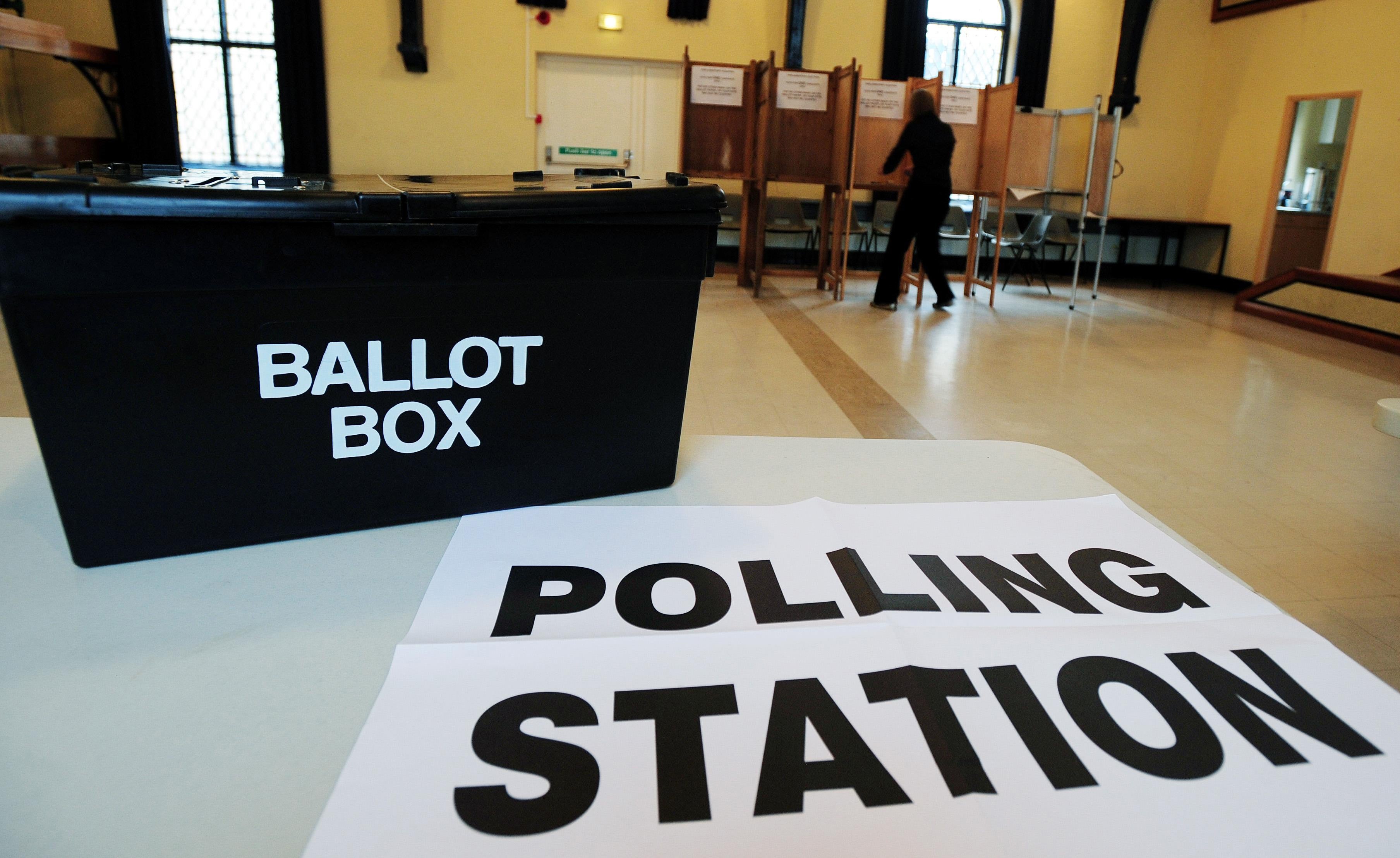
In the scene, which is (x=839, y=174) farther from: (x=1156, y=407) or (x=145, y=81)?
(x=145, y=81)

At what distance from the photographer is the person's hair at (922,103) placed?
5.61 m

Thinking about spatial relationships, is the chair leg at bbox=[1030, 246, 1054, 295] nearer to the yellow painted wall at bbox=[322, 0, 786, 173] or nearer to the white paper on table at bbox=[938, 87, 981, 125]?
the white paper on table at bbox=[938, 87, 981, 125]

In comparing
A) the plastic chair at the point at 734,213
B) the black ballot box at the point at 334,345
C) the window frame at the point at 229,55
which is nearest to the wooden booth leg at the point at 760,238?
the plastic chair at the point at 734,213

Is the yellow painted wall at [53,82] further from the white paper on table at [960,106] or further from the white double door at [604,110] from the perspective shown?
the white paper on table at [960,106]

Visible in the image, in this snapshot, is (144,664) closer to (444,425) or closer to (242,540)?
(242,540)

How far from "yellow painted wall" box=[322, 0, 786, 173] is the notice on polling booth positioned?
7.53 m

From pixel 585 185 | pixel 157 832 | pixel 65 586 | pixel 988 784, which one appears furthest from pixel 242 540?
pixel 988 784

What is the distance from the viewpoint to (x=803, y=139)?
6551 mm

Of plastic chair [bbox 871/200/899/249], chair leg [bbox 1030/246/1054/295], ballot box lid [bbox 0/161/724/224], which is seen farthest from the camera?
plastic chair [bbox 871/200/899/249]

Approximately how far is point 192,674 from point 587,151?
7.87 m

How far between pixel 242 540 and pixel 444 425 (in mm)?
196

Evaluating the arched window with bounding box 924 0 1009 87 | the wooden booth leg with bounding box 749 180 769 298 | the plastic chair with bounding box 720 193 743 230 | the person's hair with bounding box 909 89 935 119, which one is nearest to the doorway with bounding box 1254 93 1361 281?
the arched window with bounding box 924 0 1009 87

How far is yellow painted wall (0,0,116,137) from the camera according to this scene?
678cm

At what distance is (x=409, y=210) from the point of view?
0.71 metres
